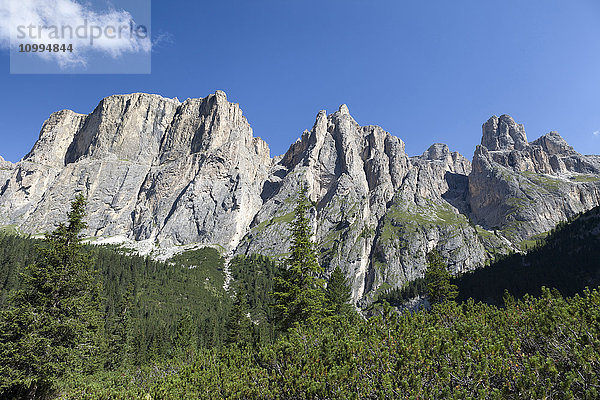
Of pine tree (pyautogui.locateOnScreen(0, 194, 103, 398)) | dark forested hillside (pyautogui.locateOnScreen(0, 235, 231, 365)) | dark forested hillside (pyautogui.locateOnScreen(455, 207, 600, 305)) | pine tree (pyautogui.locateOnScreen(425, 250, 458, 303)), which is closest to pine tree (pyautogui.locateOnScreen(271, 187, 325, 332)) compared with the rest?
pine tree (pyautogui.locateOnScreen(0, 194, 103, 398))

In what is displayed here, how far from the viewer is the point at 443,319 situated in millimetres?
9469

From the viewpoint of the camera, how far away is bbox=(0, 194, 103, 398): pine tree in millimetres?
15641

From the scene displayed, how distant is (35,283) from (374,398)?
71.3 ft

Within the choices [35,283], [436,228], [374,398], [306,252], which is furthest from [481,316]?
[436,228]

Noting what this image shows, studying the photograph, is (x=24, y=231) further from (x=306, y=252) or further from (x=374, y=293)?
(x=306, y=252)

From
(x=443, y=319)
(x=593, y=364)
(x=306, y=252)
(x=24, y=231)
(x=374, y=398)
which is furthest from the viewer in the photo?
(x=24, y=231)

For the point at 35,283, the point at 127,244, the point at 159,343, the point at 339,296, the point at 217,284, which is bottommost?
the point at 159,343

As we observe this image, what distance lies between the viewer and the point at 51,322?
55.2ft

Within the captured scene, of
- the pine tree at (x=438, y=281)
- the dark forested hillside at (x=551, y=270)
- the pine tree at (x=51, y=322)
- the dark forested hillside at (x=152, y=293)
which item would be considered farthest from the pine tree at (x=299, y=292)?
the dark forested hillside at (x=551, y=270)

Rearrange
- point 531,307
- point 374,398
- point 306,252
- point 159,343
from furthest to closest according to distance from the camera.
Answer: point 159,343 < point 306,252 < point 531,307 < point 374,398

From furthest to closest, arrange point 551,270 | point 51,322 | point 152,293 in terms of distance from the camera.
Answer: point 152,293
point 551,270
point 51,322

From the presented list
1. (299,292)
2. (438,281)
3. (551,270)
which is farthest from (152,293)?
(551,270)

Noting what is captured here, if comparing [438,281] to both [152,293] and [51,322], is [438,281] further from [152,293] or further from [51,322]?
[152,293]

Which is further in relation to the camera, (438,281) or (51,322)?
(438,281)
